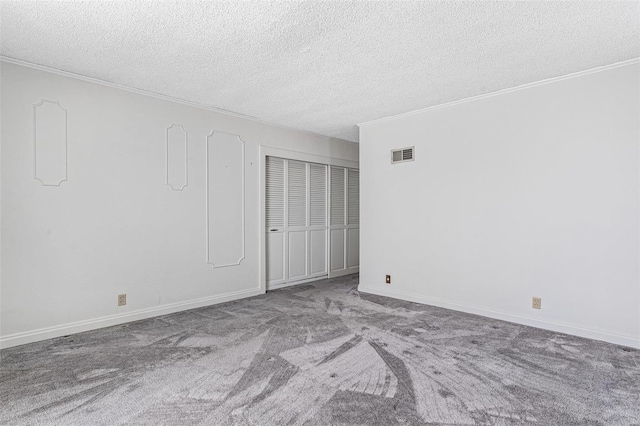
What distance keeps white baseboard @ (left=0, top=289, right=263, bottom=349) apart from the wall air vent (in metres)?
2.60

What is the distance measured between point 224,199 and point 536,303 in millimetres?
3491

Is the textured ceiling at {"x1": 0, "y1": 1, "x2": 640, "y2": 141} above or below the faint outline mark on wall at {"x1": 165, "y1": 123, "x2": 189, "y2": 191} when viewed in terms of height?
above

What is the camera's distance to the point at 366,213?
4.79 metres

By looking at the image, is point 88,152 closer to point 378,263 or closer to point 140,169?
point 140,169

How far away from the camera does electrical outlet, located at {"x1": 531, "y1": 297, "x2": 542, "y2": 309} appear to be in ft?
10.8

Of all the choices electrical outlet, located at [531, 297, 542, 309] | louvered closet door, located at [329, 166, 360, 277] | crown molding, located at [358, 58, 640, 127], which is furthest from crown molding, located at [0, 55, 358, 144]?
electrical outlet, located at [531, 297, 542, 309]

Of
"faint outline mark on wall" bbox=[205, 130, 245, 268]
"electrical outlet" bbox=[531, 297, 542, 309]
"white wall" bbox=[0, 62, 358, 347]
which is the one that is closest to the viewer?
"white wall" bbox=[0, 62, 358, 347]

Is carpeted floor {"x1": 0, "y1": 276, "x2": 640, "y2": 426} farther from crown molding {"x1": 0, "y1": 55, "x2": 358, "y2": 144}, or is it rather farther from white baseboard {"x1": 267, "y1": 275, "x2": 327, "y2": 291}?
crown molding {"x1": 0, "y1": 55, "x2": 358, "y2": 144}

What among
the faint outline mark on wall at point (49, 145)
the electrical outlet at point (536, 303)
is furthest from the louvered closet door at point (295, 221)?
the electrical outlet at point (536, 303)

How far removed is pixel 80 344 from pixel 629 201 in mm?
4608

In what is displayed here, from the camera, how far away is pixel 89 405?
1974 mm

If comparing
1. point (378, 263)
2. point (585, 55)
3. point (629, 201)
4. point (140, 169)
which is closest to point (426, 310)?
point (378, 263)

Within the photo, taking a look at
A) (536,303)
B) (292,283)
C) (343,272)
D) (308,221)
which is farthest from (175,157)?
(536,303)

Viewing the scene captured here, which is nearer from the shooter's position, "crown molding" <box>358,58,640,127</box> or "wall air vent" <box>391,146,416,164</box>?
"crown molding" <box>358,58,640,127</box>
